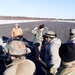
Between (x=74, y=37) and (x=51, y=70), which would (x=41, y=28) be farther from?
(x=51, y=70)

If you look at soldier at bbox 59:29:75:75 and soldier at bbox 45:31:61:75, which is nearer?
soldier at bbox 59:29:75:75

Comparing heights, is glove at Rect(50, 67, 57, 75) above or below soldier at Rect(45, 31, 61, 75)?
below

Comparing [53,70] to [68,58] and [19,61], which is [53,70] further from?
[68,58]

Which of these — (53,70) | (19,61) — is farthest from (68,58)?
(53,70)

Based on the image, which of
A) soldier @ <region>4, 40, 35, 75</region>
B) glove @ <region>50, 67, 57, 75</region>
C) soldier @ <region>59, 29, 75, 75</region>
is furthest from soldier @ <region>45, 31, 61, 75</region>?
soldier @ <region>59, 29, 75, 75</region>

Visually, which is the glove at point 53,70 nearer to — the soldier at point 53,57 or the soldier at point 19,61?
the soldier at point 53,57

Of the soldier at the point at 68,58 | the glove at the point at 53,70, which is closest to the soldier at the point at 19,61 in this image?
the soldier at the point at 68,58

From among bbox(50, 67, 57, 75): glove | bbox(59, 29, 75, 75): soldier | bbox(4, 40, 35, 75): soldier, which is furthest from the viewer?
bbox(50, 67, 57, 75): glove

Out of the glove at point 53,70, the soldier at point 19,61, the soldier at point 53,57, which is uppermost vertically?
the soldier at point 19,61

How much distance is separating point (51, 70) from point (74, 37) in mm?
2326

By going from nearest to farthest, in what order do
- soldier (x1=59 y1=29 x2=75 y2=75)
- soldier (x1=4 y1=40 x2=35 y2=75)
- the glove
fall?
soldier (x1=59 y1=29 x2=75 y2=75)
soldier (x1=4 y1=40 x2=35 y2=75)
the glove

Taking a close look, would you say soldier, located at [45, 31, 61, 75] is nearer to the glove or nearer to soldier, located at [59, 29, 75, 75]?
the glove

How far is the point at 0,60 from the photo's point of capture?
8.44 meters

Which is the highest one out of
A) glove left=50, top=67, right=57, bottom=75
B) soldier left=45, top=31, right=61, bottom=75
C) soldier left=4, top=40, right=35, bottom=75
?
soldier left=4, top=40, right=35, bottom=75
